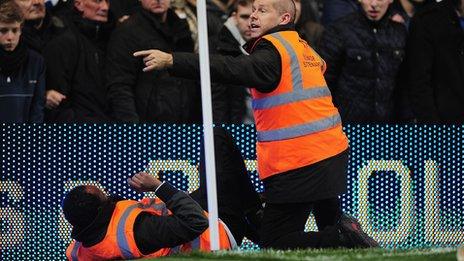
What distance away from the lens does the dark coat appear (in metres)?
12.1

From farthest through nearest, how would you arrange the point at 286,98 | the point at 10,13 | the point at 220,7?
the point at 220,7 → the point at 10,13 → the point at 286,98

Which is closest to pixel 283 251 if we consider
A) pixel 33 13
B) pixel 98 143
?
pixel 98 143

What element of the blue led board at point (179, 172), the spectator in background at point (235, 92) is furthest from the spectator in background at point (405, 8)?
the blue led board at point (179, 172)

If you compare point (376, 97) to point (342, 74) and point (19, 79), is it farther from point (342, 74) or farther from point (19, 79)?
point (19, 79)

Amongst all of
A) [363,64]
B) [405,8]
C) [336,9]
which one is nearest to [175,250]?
[363,64]

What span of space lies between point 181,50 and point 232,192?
2521 mm

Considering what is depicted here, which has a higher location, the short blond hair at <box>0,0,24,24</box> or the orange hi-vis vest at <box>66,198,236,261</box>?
the short blond hair at <box>0,0,24,24</box>

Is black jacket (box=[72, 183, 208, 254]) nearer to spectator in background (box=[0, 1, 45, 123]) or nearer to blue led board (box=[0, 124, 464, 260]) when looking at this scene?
blue led board (box=[0, 124, 464, 260])

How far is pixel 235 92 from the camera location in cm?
1339

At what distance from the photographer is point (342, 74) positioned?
13297 millimetres

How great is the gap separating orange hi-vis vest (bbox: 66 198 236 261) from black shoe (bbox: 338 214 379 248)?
872 millimetres

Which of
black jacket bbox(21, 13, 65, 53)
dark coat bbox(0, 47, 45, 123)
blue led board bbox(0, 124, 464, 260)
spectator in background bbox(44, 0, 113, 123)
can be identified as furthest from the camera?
A: black jacket bbox(21, 13, 65, 53)

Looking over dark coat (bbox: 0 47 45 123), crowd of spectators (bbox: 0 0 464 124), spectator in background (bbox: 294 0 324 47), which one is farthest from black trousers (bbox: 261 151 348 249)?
spectator in background (bbox: 294 0 324 47)

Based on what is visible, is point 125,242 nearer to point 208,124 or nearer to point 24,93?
point 208,124
